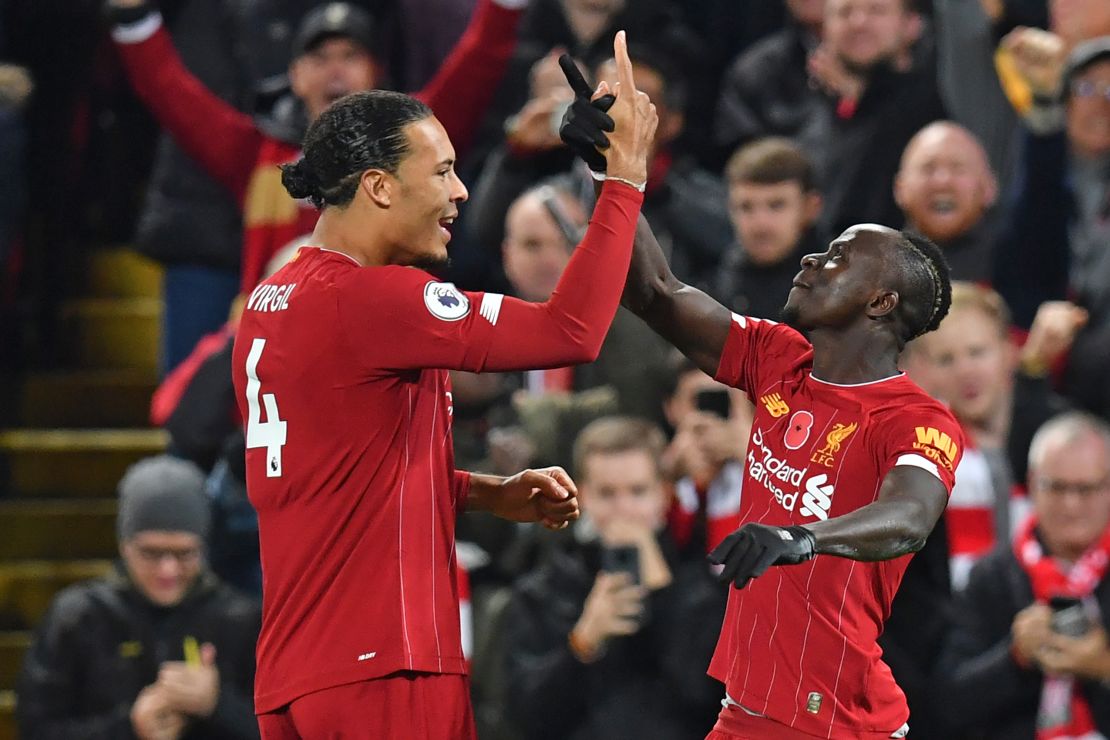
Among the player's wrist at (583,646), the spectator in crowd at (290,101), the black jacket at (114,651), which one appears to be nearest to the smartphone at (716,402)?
the player's wrist at (583,646)

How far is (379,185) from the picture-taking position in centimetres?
382

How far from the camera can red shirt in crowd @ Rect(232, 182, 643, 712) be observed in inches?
147

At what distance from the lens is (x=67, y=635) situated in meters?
6.39

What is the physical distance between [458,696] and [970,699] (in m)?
2.29

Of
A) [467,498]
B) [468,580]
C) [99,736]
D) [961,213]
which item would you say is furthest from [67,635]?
[961,213]

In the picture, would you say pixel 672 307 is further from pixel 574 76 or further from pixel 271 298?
pixel 271 298

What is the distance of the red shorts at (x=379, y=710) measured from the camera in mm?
3779

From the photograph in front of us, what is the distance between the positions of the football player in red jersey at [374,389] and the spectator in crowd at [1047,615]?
90.2 inches

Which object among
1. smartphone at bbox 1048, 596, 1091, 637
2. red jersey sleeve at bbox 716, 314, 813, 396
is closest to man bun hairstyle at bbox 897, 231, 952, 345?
red jersey sleeve at bbox 716, 314, 813, 396

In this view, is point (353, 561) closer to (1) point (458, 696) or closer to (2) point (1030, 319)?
(1) point (458, 696)

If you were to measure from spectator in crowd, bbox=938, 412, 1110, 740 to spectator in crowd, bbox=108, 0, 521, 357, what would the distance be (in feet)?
8.51

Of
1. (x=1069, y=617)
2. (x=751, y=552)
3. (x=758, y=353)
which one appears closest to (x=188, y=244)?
(x=1069, y=617)

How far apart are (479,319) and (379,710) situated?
2.45 feet

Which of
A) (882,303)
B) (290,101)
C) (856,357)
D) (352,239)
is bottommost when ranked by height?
(856,357)
